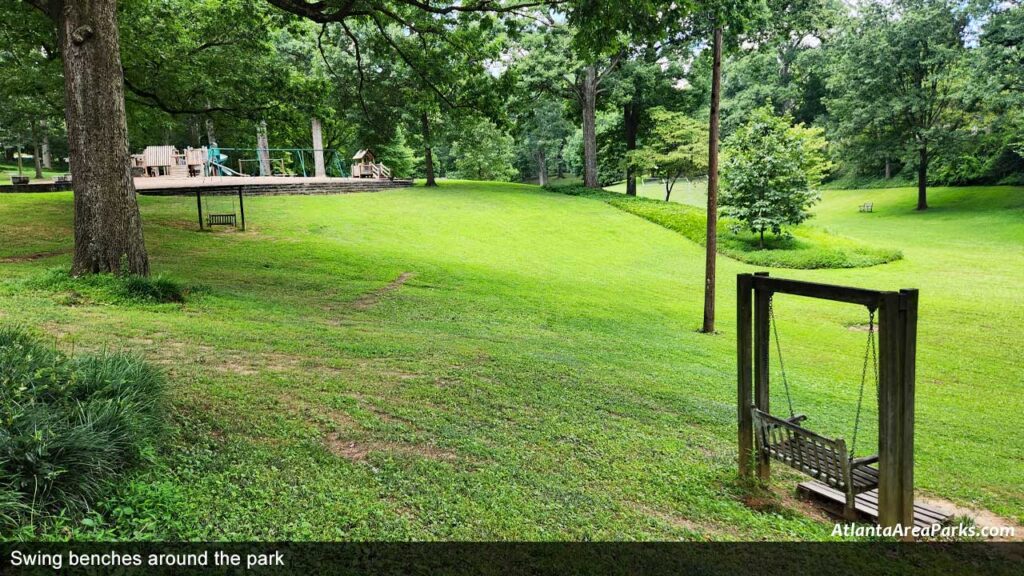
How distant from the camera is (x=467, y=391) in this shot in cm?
571

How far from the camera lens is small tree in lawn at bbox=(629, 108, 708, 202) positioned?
2998cm

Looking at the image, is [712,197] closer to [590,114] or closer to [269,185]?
[269,185]

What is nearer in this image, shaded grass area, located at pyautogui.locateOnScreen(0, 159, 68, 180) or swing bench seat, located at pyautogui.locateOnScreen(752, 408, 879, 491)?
swing bench seat, located at pyautogui.locateOnScreen(752, 408, 879, 491)

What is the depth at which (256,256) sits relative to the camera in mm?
13609

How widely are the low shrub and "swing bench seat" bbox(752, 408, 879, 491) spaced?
767 cm

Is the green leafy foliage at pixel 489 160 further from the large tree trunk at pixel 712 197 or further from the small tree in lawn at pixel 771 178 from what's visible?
the large tree trunk at pixel 712 197

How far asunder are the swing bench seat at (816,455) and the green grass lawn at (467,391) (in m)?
0.35

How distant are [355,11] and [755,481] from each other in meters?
10.6

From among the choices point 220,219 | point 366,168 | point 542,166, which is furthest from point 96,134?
point 542,166

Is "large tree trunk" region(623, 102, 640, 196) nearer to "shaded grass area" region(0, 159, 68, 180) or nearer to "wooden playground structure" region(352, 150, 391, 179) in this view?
"wooden playground structure" region(352, 150, 391, 179)

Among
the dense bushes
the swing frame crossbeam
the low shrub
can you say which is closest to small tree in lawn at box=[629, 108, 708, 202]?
the low shrub

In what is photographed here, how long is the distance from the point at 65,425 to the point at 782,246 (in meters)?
22.2

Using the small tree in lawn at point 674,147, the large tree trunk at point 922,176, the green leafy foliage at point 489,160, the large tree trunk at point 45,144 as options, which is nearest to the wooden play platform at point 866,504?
the small tree in lawn at point 674,147

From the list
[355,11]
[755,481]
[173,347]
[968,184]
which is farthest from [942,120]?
[173,347]
